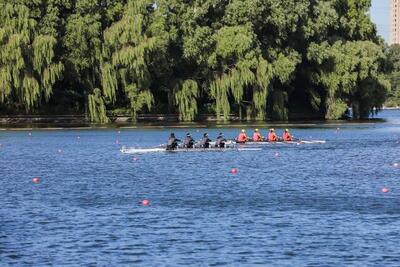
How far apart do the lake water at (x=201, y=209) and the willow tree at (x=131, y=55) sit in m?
25.0

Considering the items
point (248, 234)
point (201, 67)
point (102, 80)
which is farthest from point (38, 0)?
point (248, 234)

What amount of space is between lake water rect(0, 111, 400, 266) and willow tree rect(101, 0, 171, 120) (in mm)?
25045

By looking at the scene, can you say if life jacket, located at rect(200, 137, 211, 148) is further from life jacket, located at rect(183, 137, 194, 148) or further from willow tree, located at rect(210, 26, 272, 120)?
willow tree, located at rect(210, 26, 272, 120)

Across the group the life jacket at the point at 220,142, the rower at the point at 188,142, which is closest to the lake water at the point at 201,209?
the rower at the point at 188,142

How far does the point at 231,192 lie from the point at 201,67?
49697 millimetres

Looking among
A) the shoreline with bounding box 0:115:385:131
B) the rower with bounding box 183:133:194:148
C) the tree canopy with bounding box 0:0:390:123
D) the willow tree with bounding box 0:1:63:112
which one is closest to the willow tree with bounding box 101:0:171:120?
the tree canopy with bounding box 0:0:390:123

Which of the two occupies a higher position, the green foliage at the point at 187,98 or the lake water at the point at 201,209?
the green foliage at the point at 187,98

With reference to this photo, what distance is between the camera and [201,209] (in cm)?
2956

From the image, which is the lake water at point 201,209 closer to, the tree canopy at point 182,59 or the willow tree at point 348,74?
the tree canopy at point 182,59

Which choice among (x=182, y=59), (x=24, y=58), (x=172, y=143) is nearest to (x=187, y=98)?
(x=182, y=59)

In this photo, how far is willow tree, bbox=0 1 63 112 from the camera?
73.1 m

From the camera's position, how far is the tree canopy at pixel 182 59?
75.4m

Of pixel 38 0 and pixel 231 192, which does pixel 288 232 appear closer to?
pixel 231 192

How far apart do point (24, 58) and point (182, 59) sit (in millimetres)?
15837
